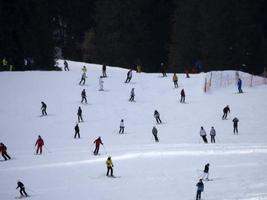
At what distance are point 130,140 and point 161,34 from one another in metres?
52.1

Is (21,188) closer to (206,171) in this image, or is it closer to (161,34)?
(206,171)

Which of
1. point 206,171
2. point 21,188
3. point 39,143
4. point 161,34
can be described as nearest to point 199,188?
point 206,171

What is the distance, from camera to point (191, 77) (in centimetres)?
5541

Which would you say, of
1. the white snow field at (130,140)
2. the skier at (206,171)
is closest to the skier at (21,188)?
the white snow field at (130,140)

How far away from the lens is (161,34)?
300ft

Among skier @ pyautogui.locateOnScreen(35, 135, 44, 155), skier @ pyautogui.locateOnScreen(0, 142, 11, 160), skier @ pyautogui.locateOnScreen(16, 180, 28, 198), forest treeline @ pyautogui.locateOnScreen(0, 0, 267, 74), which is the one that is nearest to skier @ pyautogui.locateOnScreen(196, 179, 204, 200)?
skier @ pyautogui.locateOnScreen(16, 180, 28, 198)

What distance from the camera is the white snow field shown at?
30547 millimetres

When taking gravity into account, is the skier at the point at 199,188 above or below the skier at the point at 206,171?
below

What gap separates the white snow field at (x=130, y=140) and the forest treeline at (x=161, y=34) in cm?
1858

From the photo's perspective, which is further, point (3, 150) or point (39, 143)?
point (39, 143)

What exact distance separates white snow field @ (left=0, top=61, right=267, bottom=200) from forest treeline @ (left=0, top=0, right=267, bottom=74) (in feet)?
61.0

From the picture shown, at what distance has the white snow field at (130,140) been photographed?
30547mm

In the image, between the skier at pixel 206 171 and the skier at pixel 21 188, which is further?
the skier at pixel 206 171

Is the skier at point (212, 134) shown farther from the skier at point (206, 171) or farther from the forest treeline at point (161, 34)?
the forest treeline at point (161, 34)
